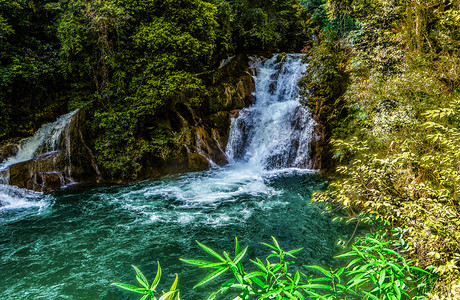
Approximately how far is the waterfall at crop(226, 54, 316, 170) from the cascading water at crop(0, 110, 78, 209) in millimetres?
6779

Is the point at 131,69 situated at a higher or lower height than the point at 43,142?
higher

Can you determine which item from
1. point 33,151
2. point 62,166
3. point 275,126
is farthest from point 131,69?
point 275,126

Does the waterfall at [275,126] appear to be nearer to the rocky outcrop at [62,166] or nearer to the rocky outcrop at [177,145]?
the rocky outcrop at [177,145]

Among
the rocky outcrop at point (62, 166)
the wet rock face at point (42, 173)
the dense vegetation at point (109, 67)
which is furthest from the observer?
the dense vegetation at point (109, 67)

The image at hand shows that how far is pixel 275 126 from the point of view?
11734 millimetres

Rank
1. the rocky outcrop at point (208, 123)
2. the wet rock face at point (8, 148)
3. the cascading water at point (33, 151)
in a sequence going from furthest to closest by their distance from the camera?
the rocky outcrop at point (208, 123), the wet rock face at point (8, 148), the cascading water at point (33, 151)

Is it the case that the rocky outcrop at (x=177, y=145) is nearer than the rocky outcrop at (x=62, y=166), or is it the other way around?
the rocky outcrop at (x=62, y=166)

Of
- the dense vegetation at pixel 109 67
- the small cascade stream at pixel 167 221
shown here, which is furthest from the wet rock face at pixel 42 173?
the dense vegetation at pixel 109 67

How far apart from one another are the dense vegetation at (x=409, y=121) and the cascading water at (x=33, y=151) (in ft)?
30.8

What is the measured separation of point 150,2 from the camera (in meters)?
10.7

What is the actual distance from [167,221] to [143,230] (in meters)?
0.68

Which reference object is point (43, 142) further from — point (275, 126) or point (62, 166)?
point (275, 126)

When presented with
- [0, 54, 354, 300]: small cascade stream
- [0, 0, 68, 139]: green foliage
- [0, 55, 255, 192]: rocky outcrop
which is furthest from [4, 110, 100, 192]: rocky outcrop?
[0, 0, 68, 139]: green foliage

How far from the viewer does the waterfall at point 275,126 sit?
1098cm
